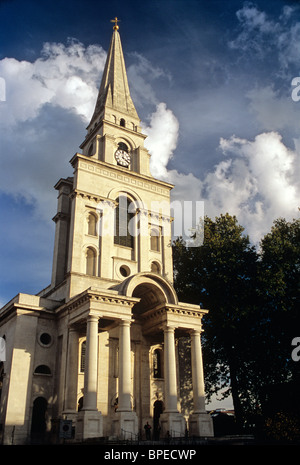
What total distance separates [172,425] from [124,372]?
4.84m

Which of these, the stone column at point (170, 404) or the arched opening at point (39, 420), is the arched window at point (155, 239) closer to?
the stone column at point (170, 404)

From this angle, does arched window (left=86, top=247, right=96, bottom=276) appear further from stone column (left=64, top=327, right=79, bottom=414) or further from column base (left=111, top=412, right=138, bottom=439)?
column base (left=111, top=412, right=138, bottom=439)

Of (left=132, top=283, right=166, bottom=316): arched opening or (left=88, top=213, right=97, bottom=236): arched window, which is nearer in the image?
(left=132, top=283, right=166, bottom=316): arched opening

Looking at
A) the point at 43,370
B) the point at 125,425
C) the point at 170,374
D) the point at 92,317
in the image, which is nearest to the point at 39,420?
the point at 43,370

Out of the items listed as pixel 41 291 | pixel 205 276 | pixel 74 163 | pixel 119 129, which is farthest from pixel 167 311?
pixel 119 129

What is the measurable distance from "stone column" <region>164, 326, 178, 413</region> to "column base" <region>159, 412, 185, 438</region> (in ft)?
1.25

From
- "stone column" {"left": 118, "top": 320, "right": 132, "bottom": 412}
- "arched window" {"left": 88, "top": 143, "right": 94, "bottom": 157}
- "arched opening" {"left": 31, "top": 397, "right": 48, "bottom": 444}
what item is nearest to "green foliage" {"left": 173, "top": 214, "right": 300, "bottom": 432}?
"stone column" {"left": 118, "top": 320, "right": 132, "bottom": 412}

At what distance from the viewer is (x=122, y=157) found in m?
42.4

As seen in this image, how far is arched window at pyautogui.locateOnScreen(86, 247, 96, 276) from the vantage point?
34.4m

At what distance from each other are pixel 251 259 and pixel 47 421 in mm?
20262

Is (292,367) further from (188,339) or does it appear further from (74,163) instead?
(74,163)

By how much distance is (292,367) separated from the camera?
32375mm

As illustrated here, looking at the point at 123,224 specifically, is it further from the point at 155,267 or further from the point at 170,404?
the point at 170,404

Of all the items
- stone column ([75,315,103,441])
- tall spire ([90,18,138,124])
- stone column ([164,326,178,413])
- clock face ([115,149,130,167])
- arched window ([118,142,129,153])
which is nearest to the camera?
stone column ([75,315,103,441])
